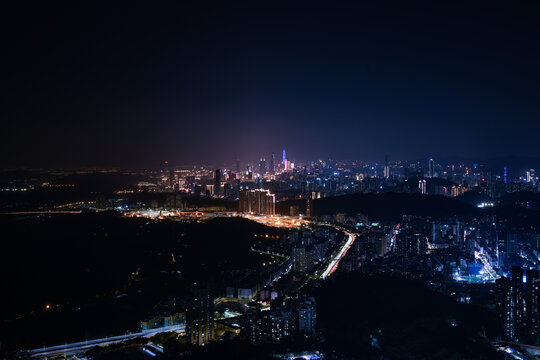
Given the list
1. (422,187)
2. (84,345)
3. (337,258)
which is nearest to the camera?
(84,345)

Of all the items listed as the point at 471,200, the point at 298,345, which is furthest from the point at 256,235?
the point at 471,200

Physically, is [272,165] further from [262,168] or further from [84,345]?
[84,345]

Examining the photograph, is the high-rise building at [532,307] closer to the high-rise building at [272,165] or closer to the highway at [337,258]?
the highway at [337,258]

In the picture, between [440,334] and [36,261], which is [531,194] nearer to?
[440,334]

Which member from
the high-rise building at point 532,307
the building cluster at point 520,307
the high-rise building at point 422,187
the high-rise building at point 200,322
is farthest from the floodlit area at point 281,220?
the high-rise building at point 200,322

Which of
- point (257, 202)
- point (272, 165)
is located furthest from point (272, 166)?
point (257, 202)

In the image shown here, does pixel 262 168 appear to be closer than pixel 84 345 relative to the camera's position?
No
